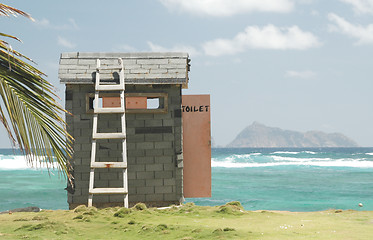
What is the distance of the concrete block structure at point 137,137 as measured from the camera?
32.4 feet

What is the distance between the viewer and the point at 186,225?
23.8ft

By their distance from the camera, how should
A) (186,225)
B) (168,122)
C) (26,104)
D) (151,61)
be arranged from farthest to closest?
(151,61) < (168,122) < (186,225) < (26,104)

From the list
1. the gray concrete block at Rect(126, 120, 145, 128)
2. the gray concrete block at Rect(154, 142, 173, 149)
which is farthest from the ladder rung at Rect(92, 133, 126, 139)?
the gray concrete block at Rect(154, 142, 173, 149)

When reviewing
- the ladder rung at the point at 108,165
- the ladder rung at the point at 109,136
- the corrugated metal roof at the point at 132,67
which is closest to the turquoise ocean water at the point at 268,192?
the corrugated metal roof at the point at 132,67

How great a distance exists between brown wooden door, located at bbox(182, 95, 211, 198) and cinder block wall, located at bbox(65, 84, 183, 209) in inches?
30.4

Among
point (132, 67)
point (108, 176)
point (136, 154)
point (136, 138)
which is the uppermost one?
point (132, 67)

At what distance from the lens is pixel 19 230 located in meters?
7.11

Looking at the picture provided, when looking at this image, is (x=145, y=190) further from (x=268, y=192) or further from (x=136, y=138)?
(x=268, y=192)

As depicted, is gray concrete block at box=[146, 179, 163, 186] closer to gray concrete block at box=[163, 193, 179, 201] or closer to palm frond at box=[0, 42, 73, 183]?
gray concrete block at box=[163, 193, 179, 201]

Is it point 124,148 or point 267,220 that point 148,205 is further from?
point 267,220

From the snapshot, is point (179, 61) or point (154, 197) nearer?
point (154, 197)

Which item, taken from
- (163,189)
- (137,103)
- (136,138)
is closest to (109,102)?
(137,103)

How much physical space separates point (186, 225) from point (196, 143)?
3.70 meters

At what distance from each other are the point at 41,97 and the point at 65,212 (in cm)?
527
